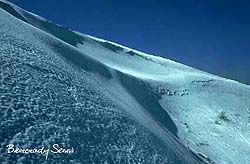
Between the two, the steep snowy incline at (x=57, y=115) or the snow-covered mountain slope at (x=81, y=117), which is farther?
the snow-covered mountain slope at (x=81, y=117)

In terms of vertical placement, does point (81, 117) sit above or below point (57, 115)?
above

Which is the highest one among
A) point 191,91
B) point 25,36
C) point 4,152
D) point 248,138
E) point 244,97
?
point 244,97

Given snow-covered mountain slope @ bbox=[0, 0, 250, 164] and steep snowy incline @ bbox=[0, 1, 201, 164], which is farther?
snow-covered mountain slope @ bbox=[0, 0, 250, 164]

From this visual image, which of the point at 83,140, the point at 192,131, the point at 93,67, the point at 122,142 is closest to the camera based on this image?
the point at 83,140

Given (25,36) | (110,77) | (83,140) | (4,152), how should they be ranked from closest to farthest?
1. (4,152)
2. (83,140)
3. (25,36)
4. (110,77)

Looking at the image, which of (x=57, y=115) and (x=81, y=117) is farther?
(x=81, y=117)

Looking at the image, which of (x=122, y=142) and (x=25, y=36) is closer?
(x=122, y=142)

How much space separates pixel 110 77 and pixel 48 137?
723 centimetres

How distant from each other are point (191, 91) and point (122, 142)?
1233 cm

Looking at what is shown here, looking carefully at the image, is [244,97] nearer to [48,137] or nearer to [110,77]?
[110,77]

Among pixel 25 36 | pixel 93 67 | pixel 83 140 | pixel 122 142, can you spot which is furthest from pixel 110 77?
pixel 83 140

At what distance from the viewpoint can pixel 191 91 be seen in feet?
59.3

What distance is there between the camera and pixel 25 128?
16.0 feet

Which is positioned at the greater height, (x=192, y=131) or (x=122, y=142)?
(x=192, y=131)
